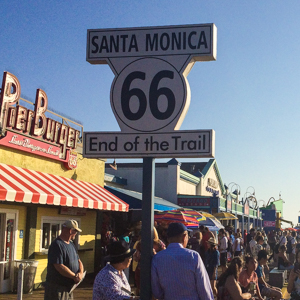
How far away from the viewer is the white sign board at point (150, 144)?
3496mm

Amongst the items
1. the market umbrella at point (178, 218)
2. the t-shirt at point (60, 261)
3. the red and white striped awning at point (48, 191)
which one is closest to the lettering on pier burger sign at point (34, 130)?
the red and white striped awning at point (48, 191)

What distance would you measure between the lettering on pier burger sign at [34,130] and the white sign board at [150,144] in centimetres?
784

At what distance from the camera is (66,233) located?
6.29m

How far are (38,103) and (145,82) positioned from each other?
952 cm

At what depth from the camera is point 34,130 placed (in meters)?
12.4

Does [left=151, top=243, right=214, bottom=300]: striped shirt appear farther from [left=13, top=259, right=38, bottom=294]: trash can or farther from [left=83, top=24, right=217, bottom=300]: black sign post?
[left=13, top=259, right=38, bottom=294]: trash can

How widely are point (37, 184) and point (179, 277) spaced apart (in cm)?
868

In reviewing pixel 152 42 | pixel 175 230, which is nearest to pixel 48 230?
pixel 175 230

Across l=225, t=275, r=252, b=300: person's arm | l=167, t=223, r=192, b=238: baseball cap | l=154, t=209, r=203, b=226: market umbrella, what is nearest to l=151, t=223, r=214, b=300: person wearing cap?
l=167, t=223, r=192, b=238: baseball cap

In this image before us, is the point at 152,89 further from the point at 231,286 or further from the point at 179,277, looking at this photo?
the point at 231,286

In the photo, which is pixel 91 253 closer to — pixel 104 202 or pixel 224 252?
pixel 104 202

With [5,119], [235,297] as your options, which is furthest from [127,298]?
[5,119]

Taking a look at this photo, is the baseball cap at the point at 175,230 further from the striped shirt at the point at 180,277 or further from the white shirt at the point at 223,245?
the white shirt at the point at 223,245

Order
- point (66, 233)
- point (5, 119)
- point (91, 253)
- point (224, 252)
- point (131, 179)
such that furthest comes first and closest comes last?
1. point (131, 179)
2. point (224, 252)
3. point (91, 253)
4. point (5, 119)
5. point (66, 233)
